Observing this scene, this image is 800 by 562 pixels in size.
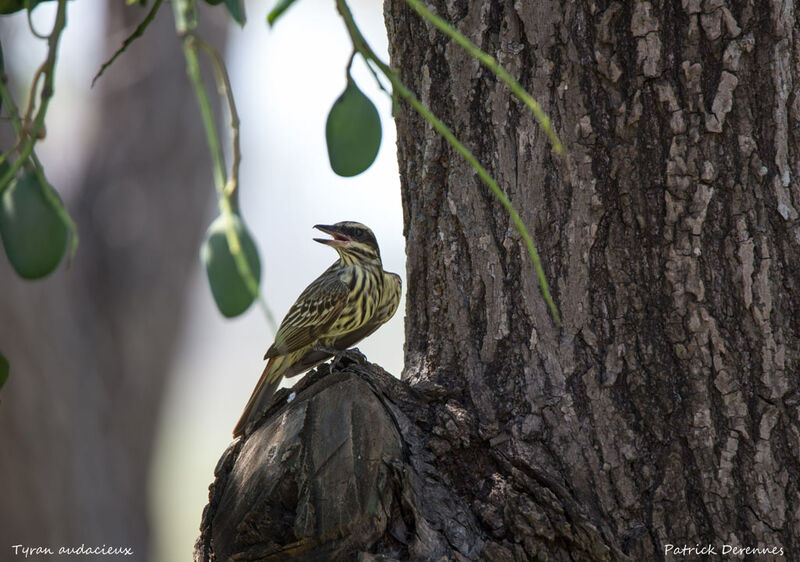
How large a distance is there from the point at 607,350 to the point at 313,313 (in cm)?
177

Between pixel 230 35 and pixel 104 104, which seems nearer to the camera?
pixel 104 104

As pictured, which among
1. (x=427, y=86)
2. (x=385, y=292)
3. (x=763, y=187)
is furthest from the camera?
(x=385, y=292)

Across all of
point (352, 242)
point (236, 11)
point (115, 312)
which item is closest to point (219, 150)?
point (236, 11)

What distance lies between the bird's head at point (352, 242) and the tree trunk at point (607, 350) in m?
1.88

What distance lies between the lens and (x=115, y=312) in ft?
22.7

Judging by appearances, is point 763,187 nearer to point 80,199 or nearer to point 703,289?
point 703,289

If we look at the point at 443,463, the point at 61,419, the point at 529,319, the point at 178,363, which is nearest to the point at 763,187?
the point at 529,319

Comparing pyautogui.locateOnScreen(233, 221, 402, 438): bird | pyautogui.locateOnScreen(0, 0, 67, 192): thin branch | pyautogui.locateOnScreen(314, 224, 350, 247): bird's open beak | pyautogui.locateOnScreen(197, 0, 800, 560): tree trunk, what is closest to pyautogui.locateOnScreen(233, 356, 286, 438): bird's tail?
pyautogui.locateOnScreen(233, 221, 402, 438): bird

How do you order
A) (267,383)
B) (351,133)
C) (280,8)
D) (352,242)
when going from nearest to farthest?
(280,8), (351,133), (267,383), (352,242)

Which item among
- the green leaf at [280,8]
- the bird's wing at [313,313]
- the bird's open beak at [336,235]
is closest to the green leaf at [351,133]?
the green leaf at [280,8]

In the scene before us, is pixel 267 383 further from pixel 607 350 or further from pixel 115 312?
pixel 115 312

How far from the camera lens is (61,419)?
6410mm

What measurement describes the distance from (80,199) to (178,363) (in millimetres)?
1661

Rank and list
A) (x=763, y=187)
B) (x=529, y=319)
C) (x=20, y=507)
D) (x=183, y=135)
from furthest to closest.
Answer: (x=183, y=135)
(x=20, y=507)
(x=529, y=319)
(x=763, y=187)
